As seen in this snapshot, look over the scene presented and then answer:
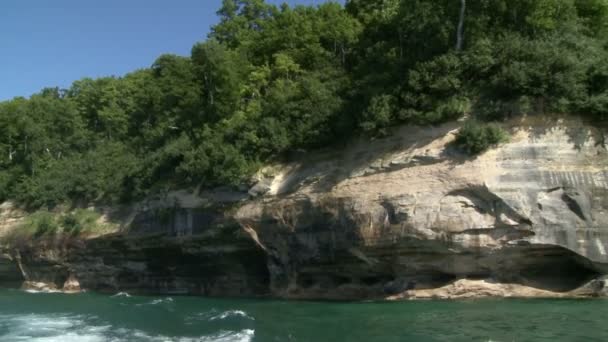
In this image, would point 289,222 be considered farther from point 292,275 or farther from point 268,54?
point 268,54

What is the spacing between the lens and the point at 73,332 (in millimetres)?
19688

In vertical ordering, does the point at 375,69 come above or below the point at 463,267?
above

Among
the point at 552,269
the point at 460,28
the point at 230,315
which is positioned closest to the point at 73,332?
the point at 230,315

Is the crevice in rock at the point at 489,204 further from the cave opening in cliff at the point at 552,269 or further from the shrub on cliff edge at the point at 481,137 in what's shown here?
the shrub on cliff edge at the point at 481,137

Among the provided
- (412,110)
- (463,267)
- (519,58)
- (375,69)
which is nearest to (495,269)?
(463,267)

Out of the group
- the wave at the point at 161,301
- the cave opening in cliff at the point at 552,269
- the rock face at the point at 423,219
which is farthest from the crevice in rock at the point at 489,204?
the wave at the point at 161,301

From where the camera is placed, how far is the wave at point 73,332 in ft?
55.4

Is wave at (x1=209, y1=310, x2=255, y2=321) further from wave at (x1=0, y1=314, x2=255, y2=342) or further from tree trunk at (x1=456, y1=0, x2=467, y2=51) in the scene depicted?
tree trunk at (x1=456, y1=0, x2=467, y2=51)

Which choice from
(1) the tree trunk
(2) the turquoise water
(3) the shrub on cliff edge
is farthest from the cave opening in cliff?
(1) the tree trunk

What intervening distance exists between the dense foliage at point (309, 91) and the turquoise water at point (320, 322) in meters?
7.63

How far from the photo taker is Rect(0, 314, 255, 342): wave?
55.4 feet

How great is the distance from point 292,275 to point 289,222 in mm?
2670

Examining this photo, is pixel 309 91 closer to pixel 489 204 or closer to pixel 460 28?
pixel 460 28

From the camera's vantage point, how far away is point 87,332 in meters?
19.5
